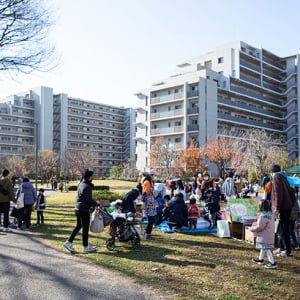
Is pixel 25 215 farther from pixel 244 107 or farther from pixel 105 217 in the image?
pixel 244 107

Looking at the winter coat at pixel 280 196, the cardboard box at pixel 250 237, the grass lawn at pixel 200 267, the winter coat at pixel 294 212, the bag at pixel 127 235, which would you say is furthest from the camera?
the cardboard box at pixel 250 237

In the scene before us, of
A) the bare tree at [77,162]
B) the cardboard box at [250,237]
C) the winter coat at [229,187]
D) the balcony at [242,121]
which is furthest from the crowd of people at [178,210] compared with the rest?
the bare tree at [77,162]

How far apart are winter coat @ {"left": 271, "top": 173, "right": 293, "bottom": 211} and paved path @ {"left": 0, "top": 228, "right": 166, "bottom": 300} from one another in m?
3.34

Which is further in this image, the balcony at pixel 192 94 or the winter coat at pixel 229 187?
the balcony at pixel 192 94

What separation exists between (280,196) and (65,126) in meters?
80.5

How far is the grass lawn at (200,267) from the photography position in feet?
16.2

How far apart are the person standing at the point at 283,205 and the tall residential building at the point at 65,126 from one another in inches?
2532

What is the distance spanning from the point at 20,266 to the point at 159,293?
2.79 meters

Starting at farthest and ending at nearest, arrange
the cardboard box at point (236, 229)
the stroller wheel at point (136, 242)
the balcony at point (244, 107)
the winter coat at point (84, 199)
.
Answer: the balcony at point (244, 107), the cardboard box at point (236, 229), the stroller wheel at point (136, 242), the winter coat at point (84, 199)

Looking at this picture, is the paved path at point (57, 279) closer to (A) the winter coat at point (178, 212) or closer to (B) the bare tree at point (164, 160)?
(A) the winter coat at point (178, 212)

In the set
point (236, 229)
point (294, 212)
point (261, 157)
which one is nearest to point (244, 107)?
point (261, 157)

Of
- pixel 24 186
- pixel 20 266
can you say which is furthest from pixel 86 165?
pixel 20 266

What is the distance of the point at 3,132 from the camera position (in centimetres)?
7475

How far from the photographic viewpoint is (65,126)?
83.8m
